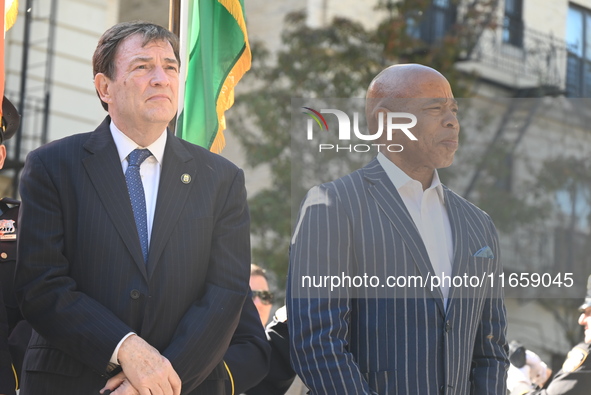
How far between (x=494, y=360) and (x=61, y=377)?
157 centimetres

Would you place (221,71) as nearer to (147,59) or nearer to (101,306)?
(147,59)

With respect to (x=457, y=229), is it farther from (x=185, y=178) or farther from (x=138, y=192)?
(x=138, y=192)

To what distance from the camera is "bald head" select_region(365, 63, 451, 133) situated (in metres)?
4.04

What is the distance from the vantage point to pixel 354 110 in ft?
13.5

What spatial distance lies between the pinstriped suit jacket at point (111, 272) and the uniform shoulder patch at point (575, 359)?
2.41m

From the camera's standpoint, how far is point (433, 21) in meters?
16.5

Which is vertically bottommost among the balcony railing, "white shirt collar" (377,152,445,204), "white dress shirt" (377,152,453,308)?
"white dress shirt" (377,152,453,308)

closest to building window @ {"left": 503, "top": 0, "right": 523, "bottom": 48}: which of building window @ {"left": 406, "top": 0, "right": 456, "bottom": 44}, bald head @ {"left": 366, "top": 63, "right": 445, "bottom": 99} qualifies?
building window @ {"left": 406, "top": 0, "right": 456, "bottom": 44}

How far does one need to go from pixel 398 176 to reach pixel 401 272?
Result: 381mm

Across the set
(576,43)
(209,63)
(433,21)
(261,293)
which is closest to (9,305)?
(209,63)

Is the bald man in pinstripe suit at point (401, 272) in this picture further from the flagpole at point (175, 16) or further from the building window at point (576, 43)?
the building window at point (576, 43)

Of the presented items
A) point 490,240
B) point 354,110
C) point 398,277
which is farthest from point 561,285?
point 354,110

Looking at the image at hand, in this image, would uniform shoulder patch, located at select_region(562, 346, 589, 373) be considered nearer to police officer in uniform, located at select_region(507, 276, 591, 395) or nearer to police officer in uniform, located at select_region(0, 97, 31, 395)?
police officer in uniform, located at select_region(507, 276, 591, 395)

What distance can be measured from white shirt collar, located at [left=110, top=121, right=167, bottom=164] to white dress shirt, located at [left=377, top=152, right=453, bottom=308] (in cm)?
82
